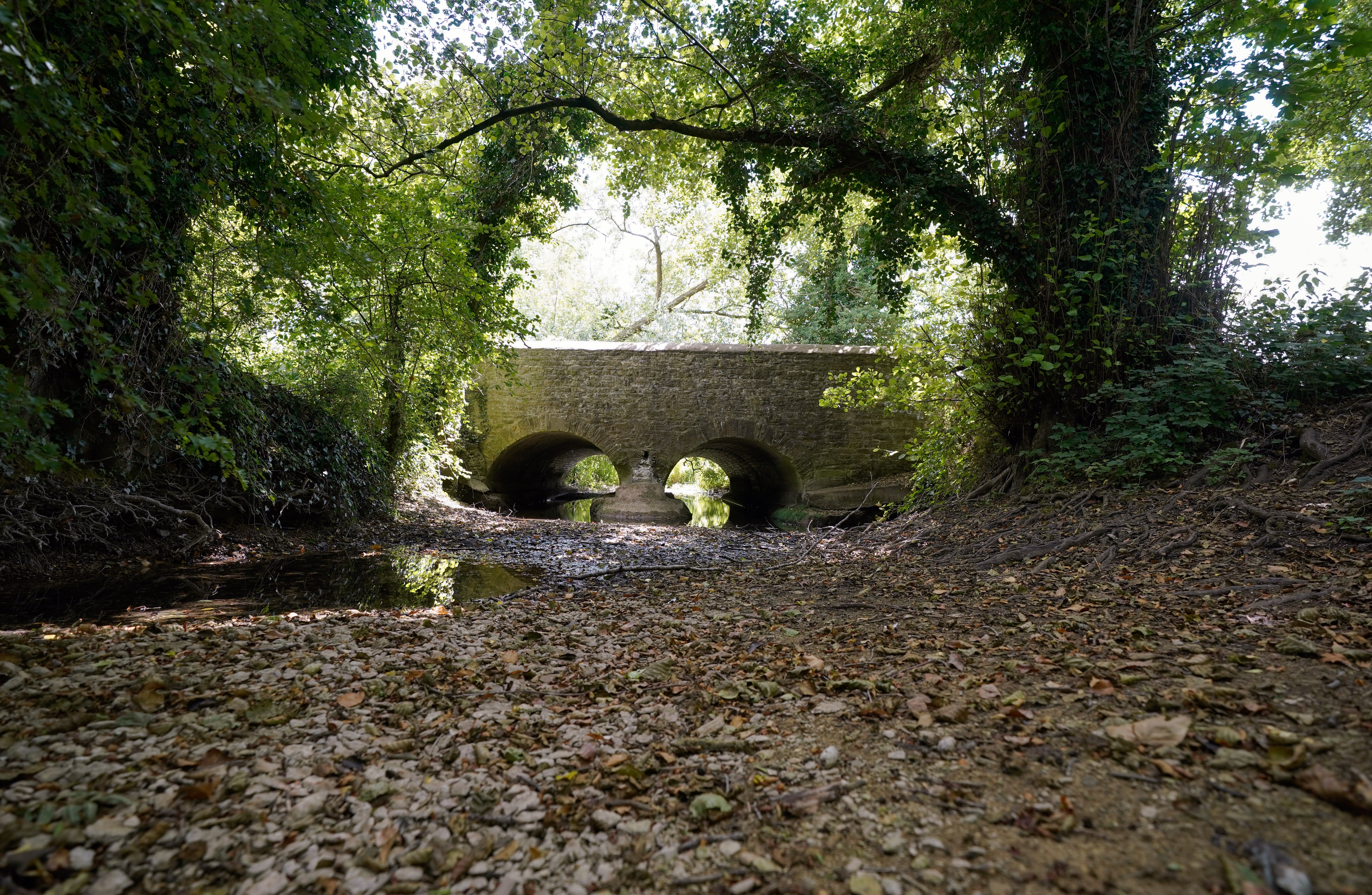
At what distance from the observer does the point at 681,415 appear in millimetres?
12977

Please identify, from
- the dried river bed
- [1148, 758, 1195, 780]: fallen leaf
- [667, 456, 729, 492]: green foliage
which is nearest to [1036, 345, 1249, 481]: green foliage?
the dried river bed

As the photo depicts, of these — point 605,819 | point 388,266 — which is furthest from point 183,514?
point 605,819

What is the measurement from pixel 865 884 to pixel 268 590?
5.28 meters

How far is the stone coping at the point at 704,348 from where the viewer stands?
41.8 feet

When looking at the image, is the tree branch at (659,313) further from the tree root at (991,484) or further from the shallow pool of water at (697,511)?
the tree root at (991,484)

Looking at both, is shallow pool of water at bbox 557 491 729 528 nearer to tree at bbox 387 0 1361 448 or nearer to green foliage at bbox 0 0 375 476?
tree at bbox 387 0 1361 448

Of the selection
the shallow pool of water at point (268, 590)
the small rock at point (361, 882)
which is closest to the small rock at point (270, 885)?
the small rock at point (361, 882)

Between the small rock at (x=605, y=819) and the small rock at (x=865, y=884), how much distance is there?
671 millimetres

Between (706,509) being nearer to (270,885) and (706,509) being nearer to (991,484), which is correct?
(991,484)

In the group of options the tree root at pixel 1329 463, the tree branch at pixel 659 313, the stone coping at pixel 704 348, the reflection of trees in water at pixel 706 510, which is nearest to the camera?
the tree root at pixel 1329 463

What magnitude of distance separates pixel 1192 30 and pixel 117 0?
836 centimetres

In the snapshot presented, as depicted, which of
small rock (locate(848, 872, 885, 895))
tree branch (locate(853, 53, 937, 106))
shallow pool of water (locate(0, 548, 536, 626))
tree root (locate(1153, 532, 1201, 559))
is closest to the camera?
small rock (locate(848, 872, 885, 895))

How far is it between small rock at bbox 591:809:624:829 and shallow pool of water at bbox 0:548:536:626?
340cm

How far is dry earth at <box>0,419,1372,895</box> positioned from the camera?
1.57 metres
